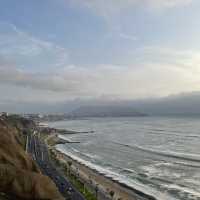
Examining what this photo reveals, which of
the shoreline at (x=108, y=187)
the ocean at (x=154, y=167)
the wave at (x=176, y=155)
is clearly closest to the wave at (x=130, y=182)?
the ocean at (x=154, y=167)

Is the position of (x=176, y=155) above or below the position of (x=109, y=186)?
above

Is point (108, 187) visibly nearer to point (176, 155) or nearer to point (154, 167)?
point (154, 167)

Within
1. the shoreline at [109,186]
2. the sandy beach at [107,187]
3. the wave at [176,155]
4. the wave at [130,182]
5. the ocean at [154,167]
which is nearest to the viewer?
the sandy beach at [107,187]

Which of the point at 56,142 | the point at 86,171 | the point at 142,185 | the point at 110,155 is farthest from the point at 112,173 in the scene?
the point at 56,142

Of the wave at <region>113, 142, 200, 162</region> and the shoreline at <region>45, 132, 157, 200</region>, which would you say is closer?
the shoreline at <region>45, 132, 157, 200</region>

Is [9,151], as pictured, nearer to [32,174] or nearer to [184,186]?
[32,174]

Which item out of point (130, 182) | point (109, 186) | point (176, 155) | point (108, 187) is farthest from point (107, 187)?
point (176, 155)

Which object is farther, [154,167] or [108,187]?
[154,167]

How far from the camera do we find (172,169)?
257 ft

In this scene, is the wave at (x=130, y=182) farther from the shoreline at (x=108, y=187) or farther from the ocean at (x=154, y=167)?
the shoreline at (x=108, y=187)

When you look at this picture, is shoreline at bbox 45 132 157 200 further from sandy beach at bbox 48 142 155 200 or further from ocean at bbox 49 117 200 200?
ocean at bbox 49 117 200 200

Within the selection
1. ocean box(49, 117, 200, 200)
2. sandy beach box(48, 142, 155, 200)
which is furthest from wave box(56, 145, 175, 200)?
sandy beach box(48, 142, 155, 200)

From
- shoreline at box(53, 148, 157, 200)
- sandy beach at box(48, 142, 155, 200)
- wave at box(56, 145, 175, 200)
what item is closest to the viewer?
sandy beach at box(48, 142, 155, 200)

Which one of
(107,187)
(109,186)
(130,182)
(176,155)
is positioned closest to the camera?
(107,187)
